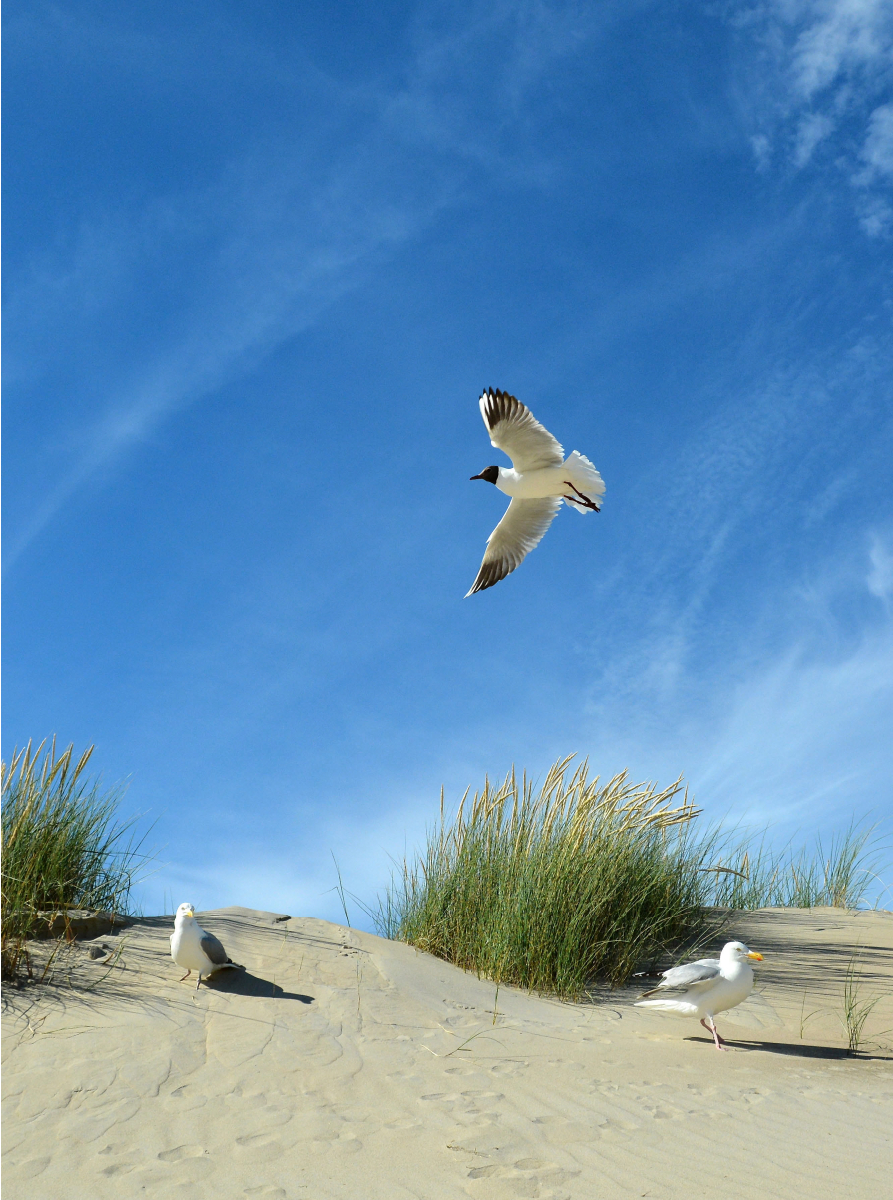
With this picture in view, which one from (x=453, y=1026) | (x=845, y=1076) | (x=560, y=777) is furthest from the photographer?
(x=560, y=777)

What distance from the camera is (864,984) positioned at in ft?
22.3

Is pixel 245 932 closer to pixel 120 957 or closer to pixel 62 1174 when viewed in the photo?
pixel 120 957

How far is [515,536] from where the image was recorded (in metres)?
9.23

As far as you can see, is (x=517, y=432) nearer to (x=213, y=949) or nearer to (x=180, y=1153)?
(x=213, y=949)

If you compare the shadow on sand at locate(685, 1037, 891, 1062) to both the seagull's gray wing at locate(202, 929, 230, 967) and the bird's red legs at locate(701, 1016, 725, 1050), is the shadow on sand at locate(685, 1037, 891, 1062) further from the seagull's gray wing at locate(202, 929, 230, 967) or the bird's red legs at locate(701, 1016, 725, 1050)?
the seagull's gray wing at locate(202, 929, 230, 967)

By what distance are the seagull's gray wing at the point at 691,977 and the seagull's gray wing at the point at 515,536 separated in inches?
183

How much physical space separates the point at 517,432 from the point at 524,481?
0.59 metres

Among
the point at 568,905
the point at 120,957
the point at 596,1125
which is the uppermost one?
the point at 568,905

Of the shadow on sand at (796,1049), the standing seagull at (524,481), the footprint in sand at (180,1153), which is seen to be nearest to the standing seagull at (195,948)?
the footprint in sand at (180,1153)

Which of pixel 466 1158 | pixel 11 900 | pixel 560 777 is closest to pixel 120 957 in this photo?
pixel 11 900

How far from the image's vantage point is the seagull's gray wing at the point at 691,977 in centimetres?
496

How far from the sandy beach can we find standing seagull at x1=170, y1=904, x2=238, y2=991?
0.14m

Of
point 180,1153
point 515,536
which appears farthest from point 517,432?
point 180,1153

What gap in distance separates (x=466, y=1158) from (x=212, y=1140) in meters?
1.02
